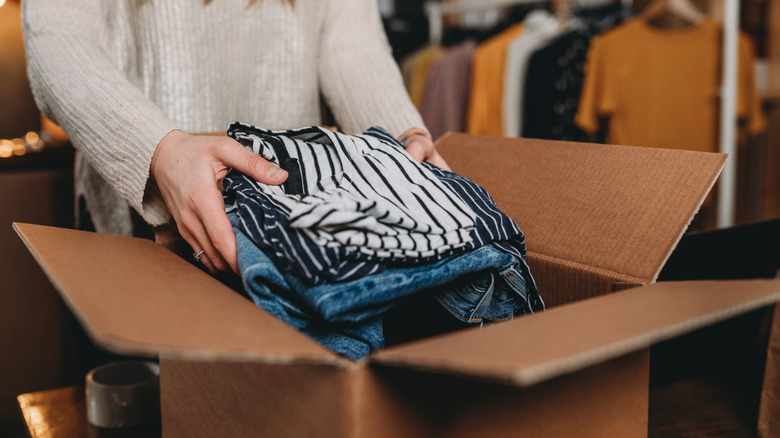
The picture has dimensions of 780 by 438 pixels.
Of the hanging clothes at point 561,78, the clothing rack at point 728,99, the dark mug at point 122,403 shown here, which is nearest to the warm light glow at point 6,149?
the dark mug at point 122,403

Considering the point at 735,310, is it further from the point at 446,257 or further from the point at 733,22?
the point at 733,22

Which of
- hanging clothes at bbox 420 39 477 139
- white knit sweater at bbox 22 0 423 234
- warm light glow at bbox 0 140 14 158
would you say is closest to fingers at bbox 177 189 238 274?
white knit sweater at bbox 22 0 423 234

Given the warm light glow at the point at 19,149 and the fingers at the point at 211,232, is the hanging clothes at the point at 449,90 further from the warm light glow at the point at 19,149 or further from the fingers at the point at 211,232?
the fingers at the point at 211,232

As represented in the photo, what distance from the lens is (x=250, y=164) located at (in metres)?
0.48

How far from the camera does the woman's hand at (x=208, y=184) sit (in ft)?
1.49

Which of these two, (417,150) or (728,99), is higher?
(417,150)

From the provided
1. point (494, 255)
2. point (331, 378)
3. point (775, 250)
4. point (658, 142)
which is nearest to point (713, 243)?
point (775, 250)

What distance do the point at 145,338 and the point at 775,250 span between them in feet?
2.42

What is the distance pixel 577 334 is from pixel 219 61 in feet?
1.96

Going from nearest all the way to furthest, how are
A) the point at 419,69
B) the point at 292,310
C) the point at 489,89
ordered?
the point at 292,310 → the point at 489,89 → the point at 419,69

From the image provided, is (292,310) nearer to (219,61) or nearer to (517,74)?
(219,61)

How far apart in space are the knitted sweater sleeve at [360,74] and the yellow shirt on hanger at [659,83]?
3.87 feet

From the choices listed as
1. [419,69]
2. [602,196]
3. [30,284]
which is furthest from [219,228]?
[419,69]

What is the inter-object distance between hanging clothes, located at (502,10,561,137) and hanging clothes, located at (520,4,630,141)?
5 centimetres
